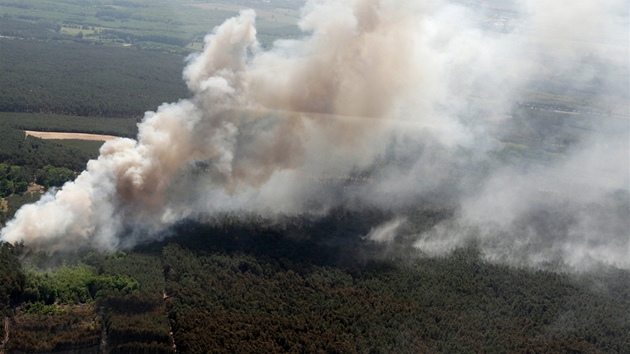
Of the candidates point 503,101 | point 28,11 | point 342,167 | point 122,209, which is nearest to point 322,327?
point 122,209

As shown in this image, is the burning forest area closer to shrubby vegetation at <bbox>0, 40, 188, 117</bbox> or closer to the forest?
the forest

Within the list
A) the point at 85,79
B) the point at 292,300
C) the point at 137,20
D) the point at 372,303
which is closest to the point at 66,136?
the point at 85,79

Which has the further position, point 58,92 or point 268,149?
point 58,92

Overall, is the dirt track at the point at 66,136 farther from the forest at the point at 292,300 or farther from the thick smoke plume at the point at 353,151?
the forest at the point at 292,300

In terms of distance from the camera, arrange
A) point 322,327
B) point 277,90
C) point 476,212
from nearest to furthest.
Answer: point 322,327 → point 277,90 → point 476,212

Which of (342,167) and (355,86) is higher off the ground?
(355,86)

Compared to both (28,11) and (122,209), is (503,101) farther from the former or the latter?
(28,11)
